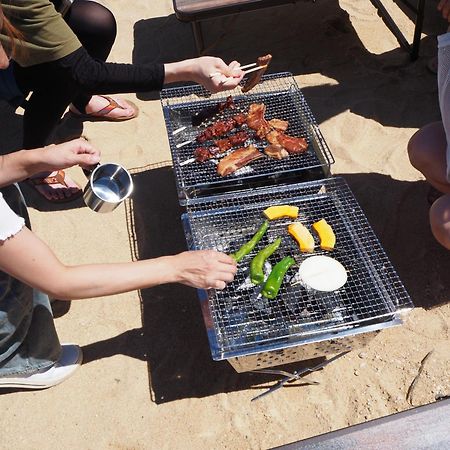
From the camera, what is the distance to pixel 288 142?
3375 mm

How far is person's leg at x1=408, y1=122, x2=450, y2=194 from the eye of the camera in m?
3.09

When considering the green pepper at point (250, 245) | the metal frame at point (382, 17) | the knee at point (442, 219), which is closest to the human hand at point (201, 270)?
the green pepper at point (250, 245)

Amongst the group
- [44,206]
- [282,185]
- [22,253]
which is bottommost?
[44,206]

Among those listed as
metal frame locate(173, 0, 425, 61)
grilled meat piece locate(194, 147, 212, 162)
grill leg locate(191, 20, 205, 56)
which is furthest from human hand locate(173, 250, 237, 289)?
grill leg locate(191, 20, 205, 56)

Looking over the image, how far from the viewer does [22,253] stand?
209cm

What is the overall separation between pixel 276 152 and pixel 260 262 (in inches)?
34.9

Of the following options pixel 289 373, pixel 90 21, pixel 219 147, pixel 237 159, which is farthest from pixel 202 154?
pixel 90 21

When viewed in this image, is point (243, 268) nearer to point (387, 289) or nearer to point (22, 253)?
point (387, 289)

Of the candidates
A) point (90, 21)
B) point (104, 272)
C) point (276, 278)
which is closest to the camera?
point (104, 272)

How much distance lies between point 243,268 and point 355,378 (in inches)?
33.5

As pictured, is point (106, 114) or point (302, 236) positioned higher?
point (302, 236)

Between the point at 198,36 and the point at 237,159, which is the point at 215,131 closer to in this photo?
the point at 237,159

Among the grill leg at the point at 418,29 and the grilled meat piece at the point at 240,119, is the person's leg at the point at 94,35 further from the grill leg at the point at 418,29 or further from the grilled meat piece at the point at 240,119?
the grill leg at the point at 418,29

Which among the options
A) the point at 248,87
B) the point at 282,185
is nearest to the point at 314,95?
the point at 248,87
